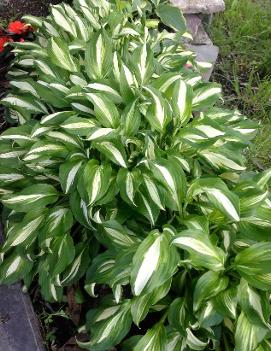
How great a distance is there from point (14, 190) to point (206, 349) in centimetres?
103

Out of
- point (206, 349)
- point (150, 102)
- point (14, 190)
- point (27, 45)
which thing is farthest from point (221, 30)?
point (206, 349)

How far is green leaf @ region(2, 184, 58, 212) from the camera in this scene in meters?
1.76

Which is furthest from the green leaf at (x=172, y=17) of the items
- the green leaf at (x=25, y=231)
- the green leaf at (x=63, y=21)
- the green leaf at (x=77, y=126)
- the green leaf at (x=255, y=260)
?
the green leaf at (x=255, y=260)

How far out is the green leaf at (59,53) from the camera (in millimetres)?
2006

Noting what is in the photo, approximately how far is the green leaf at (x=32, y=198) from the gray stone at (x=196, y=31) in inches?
66.6

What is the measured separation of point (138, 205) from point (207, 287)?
37cm

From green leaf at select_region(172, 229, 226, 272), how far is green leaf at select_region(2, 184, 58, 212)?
635 mm

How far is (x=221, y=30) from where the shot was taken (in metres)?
3.46

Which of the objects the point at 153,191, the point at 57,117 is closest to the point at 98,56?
the point at 57,117

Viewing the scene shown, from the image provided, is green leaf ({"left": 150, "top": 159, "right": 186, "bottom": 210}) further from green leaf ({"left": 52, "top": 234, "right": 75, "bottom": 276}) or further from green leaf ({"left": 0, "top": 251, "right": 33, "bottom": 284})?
green leaf ({"left": 0, "top": 251, "right": 33, "bottom": 284})

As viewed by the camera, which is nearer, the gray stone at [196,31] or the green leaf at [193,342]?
the green leaf at [193,342]

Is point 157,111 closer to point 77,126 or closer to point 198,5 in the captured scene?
point 77,126

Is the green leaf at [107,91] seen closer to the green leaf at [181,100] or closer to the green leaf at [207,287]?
the green leaf at [181,100]

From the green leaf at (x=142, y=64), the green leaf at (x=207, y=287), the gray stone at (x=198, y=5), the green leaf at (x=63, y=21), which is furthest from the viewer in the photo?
the gray stone at (x=198, y=5)
